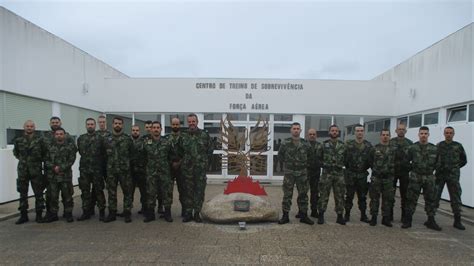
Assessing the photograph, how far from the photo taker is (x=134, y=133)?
6172 mm

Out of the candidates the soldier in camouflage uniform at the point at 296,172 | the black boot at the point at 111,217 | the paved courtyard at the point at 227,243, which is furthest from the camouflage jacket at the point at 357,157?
the black boot at the point at 111,217

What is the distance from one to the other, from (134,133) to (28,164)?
5.85ft

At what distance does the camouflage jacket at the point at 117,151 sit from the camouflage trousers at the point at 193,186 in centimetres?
100

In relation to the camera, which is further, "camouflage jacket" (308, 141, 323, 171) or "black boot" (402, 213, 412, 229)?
"camouflage jacket" (308, 141, 323, 171)

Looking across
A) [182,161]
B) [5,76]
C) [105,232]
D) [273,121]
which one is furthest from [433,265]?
[5,76]

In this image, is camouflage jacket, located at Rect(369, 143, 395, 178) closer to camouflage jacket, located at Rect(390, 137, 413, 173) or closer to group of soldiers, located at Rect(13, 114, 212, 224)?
camouflage jacket, located at Rect(390, 137, 413, 173)

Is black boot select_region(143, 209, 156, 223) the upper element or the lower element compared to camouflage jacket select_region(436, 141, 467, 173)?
lower

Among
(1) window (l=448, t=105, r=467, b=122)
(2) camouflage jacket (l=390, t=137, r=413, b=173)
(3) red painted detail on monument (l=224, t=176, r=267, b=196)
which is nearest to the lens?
(2) camouflage jacket (l=390, t=137, r=413, b=173)

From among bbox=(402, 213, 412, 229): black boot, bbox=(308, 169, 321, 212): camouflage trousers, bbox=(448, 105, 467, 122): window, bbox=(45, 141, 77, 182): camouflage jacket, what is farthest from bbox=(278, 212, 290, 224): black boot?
bbox=(448, 105, 467, 122): window

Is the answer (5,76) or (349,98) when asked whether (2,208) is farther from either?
(349,98)

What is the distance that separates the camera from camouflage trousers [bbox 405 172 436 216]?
17.6 feet

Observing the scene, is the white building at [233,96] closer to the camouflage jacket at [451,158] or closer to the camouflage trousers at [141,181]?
the camouflage jacket at [451,158]

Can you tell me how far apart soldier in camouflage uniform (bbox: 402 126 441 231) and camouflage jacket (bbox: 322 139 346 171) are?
1187 millimetres

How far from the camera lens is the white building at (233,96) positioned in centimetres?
710
